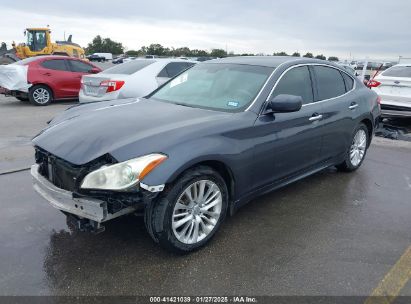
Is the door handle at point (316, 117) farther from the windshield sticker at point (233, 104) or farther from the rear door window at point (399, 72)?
the rear door window at point (399, 72)

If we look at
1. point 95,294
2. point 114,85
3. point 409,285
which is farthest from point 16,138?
point 409,285

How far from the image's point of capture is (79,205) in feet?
9.41

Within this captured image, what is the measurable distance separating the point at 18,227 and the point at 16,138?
427 cm

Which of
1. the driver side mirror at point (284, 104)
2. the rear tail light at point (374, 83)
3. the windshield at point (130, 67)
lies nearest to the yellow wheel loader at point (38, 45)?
the windshield at point (130, 67)

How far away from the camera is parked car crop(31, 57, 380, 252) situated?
2865 millimetres

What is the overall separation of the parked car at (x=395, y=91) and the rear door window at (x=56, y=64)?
919 cm

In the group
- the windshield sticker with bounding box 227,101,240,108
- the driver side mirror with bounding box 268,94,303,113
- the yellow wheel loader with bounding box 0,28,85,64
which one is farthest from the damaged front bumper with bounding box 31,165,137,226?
the yellow wheel loader with bounding box 0,28,85,64

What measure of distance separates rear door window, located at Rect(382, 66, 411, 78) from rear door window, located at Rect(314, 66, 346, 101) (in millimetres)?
4755

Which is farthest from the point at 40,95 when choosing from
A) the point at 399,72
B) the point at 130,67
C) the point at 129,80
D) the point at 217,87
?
the point at 399,72

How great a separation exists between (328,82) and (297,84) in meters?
0.75

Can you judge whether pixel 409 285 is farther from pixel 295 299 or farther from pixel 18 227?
pixel 18 227

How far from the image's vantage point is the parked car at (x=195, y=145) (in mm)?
2865

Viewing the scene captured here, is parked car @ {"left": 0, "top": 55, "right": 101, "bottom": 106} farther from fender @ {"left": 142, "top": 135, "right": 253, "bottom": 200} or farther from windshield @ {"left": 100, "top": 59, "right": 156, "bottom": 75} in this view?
fender @ {"left": 142, "top": 135, "right": 253, "bottom": 200}

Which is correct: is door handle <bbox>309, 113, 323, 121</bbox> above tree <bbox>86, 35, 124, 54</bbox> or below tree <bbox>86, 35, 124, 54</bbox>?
below
